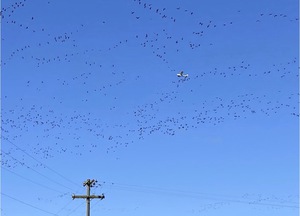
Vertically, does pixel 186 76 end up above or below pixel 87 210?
above

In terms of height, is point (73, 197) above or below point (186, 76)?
below

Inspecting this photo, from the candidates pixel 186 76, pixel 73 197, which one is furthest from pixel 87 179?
pixel 186 76

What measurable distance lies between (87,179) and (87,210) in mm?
3605

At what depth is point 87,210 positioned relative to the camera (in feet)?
128

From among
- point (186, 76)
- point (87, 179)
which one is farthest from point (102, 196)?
point (186, 76)

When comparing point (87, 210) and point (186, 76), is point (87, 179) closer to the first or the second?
point (87, 210)

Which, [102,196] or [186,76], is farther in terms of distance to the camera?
[102,196]

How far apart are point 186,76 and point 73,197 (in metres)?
11.4

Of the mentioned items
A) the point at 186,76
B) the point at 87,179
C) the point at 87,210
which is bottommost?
the point at 87,210

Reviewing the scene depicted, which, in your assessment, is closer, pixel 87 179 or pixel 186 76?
pixel 186 76

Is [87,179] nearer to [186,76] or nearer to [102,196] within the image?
[102,196]

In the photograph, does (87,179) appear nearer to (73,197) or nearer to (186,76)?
(73,197)

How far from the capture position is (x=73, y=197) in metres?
40.7

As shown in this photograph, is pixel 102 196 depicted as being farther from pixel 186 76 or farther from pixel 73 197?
pixel 186 76
